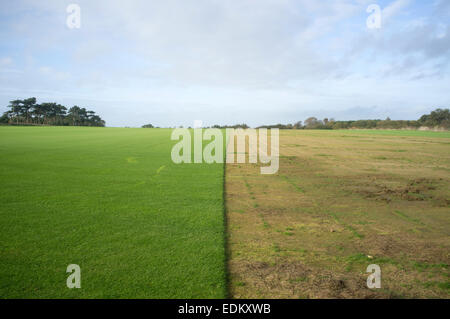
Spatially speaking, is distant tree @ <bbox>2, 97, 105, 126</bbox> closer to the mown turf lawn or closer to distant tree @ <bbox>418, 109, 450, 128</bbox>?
the mown turf lawn

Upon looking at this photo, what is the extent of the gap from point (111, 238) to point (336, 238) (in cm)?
445

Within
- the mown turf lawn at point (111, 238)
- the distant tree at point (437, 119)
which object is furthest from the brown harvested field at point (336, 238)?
the distant tree at point (437, 119)

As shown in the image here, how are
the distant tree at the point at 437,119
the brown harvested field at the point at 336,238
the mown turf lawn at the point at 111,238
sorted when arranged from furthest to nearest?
the distant tree at the point at 437,119, the brown harvested field at the point at 336,238, the mown turf lawn at the point at 111,238

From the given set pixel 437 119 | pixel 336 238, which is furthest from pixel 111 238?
pixel 437 119

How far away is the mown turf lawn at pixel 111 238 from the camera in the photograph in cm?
366

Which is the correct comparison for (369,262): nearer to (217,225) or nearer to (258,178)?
(217,225)

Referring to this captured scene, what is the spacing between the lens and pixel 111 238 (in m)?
5.12

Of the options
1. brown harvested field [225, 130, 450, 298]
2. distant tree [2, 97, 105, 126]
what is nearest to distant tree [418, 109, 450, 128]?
brown harvested field [225, 130, 450, 298]

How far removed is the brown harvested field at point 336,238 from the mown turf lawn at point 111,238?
0.57 meters

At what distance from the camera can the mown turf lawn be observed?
3656 mm

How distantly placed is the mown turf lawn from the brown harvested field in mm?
567

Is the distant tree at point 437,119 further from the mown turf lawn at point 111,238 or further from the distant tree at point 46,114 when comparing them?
the distant tree at point 46,114

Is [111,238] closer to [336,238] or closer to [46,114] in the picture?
[336,238]
